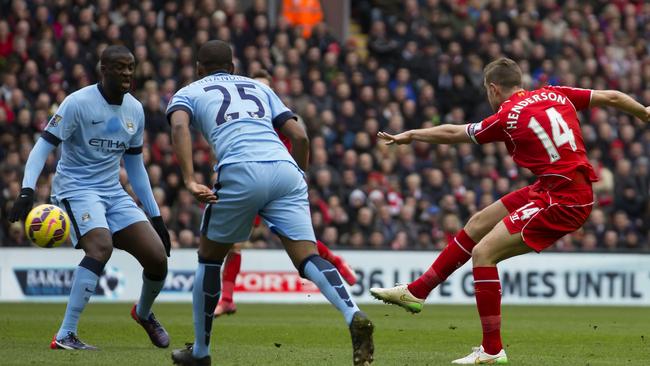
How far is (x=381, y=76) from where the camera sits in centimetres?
2248

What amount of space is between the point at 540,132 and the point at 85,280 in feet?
12.5

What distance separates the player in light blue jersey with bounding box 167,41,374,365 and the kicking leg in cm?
193

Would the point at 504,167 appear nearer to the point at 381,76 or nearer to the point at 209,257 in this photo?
the point at 381,76

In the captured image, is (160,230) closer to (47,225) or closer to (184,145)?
(47,225)

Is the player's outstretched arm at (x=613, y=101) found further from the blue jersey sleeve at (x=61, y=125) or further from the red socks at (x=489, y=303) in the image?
the blue jersey sleeve at (x=61, y=125)

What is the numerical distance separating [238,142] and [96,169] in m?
2.58

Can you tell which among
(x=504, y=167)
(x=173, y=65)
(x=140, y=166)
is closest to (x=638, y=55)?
(x=504, y=167)

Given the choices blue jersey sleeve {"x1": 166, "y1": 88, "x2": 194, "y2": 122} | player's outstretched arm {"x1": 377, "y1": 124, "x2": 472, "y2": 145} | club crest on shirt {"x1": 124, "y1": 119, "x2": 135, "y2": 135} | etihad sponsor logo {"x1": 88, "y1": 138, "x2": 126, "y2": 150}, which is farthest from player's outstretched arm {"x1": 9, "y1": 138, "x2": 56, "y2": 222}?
player's outstretched arm {"x1": 377, "y1": 124, "x2": 472, "y2": 145}

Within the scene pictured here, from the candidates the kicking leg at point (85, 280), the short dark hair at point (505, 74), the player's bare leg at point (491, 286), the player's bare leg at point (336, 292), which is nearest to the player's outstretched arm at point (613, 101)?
the short dark hair at point (505, 74)

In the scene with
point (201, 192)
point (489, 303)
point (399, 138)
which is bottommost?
point (489, 303)

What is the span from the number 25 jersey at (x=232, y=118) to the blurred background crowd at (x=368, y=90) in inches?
429

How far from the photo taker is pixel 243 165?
7.85 meters

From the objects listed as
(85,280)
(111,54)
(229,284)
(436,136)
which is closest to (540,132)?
(436,136)

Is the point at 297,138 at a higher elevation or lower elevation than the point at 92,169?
higher
